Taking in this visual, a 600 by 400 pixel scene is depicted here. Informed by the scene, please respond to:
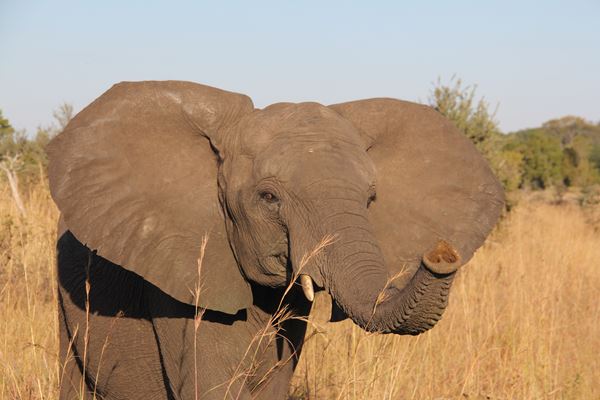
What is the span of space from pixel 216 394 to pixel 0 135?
1589 cm

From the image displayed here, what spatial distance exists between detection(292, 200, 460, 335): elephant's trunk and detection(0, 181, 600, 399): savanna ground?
31cm

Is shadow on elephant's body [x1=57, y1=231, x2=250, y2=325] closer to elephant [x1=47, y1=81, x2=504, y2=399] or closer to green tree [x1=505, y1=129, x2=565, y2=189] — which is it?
elephant [x1=47, y1=81, x2=504, y2=399]

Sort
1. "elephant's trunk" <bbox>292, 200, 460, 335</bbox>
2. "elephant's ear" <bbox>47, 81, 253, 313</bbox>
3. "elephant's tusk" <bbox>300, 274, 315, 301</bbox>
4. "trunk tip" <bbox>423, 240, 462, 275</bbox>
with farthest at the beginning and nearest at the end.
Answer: "elephant's ear" <bbox>47, 81, 253, 313</bbox> < "elephant's tusk" <bbox>300, 274, 315, 301</bbox> < "elephant's trunk" <bbox>292, 200, 460, 335</bbox> < "trunk tip" <bbox>423, 240, 462, 275</bbox>

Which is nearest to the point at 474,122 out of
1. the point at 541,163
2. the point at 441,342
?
the point at 441,342

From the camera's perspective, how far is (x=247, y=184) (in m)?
3.71

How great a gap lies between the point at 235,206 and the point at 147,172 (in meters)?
0.51

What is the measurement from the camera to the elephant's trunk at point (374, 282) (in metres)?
2.57

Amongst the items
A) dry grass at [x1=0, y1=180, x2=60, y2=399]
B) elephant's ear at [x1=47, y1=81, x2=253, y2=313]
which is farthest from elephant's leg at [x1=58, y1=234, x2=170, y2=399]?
elephant's ear at [x1=47, y1=81, x2=253, y2=313]

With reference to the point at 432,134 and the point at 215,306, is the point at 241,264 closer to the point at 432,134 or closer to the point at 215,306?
the point at 215,306

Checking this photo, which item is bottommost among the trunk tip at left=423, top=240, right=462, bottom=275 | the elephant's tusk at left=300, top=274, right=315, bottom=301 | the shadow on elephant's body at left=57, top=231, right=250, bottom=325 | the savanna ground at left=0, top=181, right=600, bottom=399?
the savanna ground at left=0, top=181, right=600, bottom=399

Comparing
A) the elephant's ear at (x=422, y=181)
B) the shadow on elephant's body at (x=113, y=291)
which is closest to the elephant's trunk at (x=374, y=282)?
the elephant's ear at (x=422, y=181)

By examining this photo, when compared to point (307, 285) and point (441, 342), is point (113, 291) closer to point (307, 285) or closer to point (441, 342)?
point (307, 285)

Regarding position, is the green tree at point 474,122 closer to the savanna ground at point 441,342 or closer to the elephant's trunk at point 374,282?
the savanna ground at point 441,342

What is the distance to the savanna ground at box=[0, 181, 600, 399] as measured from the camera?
16.5 feet
